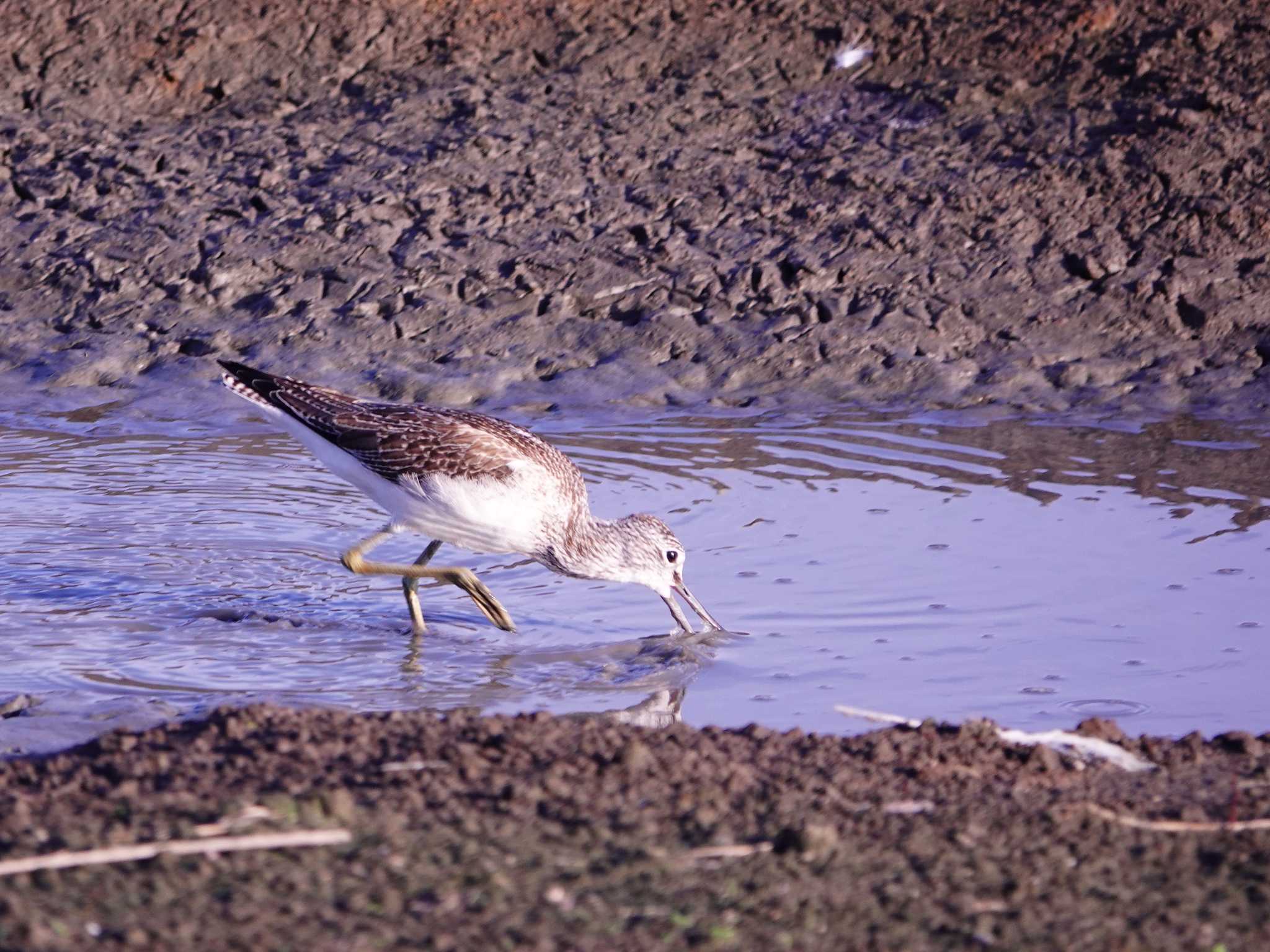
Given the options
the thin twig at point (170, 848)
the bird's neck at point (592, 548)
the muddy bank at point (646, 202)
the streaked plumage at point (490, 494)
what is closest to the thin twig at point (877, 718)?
the thin twig at point (170, 848)

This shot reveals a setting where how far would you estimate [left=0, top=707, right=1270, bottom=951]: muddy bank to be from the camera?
11.2 feet

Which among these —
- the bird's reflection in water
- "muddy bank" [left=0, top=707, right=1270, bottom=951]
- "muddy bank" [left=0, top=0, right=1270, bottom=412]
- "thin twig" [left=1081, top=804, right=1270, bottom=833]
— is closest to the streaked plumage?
the bird's reflection in water

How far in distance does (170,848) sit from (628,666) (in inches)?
114

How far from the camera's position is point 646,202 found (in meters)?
11.0

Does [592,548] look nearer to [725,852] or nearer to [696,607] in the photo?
[696,607]

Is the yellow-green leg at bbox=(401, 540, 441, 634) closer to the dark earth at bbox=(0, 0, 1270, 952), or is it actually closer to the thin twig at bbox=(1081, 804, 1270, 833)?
the dark earth at bbox=(0, 0, 1270, 952)

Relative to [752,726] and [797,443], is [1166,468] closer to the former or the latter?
[797,443]

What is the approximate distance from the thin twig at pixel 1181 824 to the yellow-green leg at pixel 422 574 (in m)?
3.12

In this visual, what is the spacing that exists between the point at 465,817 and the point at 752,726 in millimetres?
1213

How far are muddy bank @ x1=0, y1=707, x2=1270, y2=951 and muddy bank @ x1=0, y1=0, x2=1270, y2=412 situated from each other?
525 centimetres

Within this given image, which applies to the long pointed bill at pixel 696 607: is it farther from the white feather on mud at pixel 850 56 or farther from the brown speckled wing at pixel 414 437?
the white feather on mud at pixel 850 56

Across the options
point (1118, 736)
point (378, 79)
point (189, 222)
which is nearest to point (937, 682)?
point (1118, 736)

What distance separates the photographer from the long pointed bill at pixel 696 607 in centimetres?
665

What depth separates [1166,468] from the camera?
8.58m
